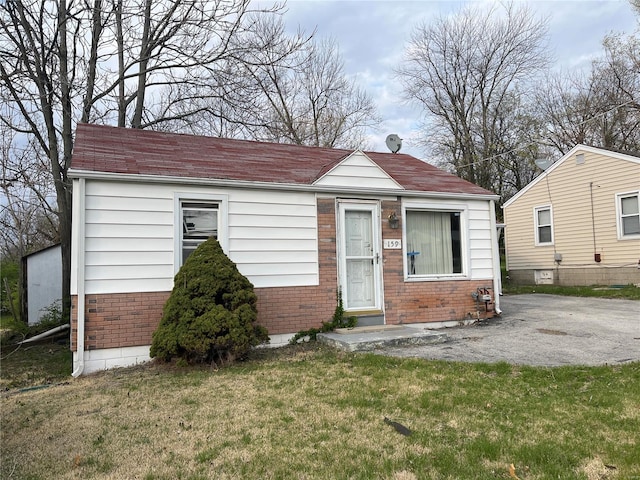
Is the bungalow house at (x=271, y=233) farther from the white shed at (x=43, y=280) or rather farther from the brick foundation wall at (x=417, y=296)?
the white shed at (x=43, y=280)

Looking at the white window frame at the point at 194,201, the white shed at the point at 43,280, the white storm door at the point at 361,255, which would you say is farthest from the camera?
the white shed at the point at 43,280

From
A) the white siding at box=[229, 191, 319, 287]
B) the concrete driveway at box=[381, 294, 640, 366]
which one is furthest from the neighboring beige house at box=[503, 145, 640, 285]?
the white siding at box=[229, 191, 319, 287]

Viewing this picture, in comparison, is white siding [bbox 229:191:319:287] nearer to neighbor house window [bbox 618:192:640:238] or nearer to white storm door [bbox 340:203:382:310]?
white storm door [bbox 340:203:382:310]

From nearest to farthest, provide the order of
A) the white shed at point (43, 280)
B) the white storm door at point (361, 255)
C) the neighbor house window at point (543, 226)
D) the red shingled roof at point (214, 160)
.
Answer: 1. the red shingled roof at point (214, 160)
2. the white storm door at point (361, 255)
3. the white shed at point (43, 280)
4. the neighbor house window at point (543, 226)

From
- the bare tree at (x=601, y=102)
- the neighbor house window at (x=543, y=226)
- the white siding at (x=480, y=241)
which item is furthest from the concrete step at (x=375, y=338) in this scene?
the bare tree at (x=601, y=102)

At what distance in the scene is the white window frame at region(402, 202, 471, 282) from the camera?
28.0ft

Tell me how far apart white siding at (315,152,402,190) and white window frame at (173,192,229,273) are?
1.70 meters

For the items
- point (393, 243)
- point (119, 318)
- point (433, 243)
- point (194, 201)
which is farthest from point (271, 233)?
point (433, 243)

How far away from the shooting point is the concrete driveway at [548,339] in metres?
5.95

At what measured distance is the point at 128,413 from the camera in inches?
172

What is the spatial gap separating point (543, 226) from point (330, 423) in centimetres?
1528

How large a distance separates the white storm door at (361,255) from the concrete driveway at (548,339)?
1549 millimetres

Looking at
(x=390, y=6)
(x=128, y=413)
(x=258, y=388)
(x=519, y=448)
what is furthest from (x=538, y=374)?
(x=390, y=6)

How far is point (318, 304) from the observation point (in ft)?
25.5
